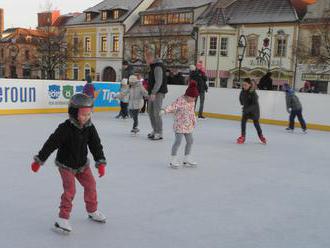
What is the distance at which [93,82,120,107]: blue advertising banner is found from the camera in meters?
14.3

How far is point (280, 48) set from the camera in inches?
1187

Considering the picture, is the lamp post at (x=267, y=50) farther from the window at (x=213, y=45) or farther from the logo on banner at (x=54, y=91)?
the logo on banner at (x=54, y=91)

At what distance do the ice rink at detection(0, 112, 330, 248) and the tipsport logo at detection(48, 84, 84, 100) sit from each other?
5.64 m

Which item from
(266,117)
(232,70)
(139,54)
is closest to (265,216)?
(266,117)

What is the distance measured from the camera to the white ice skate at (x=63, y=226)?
123 inches

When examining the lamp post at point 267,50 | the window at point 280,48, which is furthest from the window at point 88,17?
the window at point 280,48

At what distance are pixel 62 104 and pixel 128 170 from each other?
8.49 m

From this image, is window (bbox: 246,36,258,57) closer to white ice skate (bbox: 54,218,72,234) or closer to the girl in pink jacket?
the girl in pink jacket

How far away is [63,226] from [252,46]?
1181 inches

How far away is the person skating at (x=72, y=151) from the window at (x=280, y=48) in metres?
28.5

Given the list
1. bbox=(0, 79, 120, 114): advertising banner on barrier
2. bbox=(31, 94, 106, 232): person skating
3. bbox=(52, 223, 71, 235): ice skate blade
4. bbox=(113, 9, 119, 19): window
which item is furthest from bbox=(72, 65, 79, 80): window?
bbox=(52, 223, 71, 235): ice skate blade

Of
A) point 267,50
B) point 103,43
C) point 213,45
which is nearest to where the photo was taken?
point 267,50

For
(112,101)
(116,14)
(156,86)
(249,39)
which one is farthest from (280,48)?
(156,86)

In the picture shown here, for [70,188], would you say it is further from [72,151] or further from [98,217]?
[98,217]
